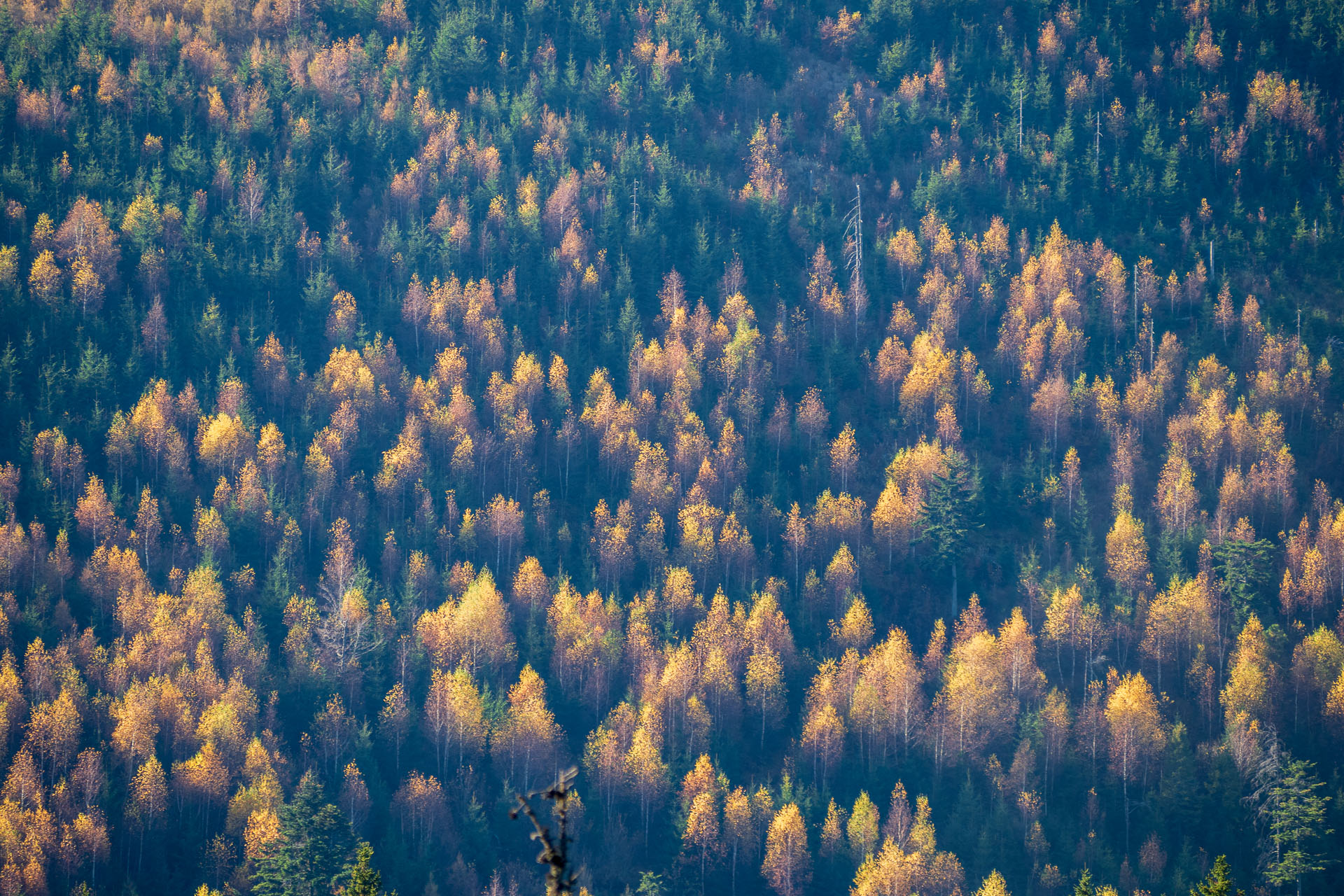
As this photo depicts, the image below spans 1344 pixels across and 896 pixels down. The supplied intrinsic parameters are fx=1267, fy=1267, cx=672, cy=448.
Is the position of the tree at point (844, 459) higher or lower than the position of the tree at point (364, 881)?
lower

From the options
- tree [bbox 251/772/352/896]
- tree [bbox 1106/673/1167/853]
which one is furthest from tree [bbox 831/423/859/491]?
tree [bbox 251/772/352/896]

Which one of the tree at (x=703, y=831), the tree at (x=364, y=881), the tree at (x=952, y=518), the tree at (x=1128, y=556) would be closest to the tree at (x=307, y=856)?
A: the tree at (x=703, y=831)

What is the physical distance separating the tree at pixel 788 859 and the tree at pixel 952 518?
3526cm

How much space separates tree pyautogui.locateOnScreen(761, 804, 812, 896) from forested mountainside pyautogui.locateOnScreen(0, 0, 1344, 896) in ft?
1.10

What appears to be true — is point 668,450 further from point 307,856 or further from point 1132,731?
point 307,856

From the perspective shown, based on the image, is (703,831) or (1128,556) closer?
(703,831)

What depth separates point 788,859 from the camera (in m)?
93.7

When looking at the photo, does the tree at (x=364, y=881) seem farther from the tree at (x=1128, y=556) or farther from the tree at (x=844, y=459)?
the tree at (x=844, y=459)

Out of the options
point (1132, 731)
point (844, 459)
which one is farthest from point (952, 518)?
point (1132, 731)

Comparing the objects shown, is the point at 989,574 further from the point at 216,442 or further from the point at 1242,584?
the point at 216,442

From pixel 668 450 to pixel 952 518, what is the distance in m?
31.0

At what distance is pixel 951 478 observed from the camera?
123812mm

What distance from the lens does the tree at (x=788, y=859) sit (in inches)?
3676

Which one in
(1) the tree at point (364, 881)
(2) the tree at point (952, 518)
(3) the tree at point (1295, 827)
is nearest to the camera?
(1) the tree at point (364, 881)
